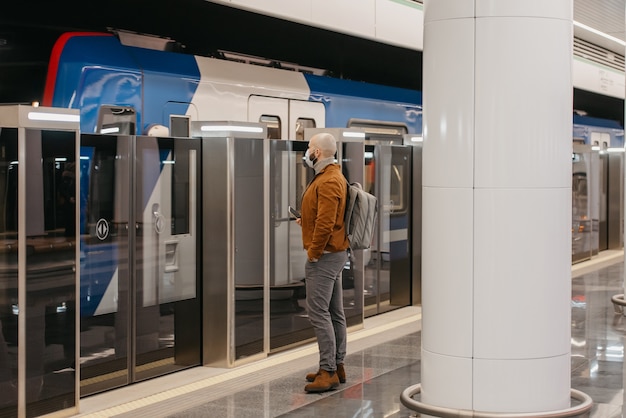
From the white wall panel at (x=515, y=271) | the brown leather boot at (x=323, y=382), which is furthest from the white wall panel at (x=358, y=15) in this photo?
the white wall panel at (x=515, y=271)

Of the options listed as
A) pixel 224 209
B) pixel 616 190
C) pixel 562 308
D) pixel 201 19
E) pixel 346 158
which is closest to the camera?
pixel 562 308

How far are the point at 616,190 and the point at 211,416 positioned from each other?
14.4m

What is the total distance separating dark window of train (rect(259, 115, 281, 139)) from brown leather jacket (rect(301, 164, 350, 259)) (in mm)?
3435

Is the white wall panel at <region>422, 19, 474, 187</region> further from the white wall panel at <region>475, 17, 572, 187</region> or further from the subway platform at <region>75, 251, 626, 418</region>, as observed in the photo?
the subway platform at <region>75, 251, 626, 418</region>

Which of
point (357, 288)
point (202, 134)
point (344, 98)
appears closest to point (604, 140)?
point (344, 98)

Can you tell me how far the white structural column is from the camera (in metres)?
4.96

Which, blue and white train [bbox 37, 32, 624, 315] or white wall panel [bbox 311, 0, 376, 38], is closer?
blue and white train [bbox 37, 32, 624, 315]

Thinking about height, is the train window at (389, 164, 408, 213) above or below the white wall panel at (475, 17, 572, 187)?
below

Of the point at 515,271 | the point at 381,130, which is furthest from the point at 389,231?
the point at 515,271

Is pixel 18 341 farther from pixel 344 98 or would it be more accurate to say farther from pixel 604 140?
pixel 604 140

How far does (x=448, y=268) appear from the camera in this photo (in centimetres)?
511

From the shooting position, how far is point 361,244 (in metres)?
6.26

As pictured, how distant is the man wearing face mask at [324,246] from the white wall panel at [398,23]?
4.94m

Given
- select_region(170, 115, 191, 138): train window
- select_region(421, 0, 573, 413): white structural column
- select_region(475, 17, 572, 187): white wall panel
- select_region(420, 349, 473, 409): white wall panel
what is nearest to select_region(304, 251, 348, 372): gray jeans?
select_region(420, 349, 473, 409): white wall panel
